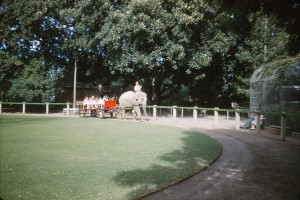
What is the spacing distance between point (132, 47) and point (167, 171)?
20.0 meters

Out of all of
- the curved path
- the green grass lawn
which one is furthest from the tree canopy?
the green grass lawn

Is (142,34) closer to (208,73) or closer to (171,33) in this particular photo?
(171,33)

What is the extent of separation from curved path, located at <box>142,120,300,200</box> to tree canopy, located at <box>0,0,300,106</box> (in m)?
12.7

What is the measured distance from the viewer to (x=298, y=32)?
6668mm

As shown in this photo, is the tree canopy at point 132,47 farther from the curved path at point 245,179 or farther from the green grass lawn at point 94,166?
the green grass lawn at point 94,166

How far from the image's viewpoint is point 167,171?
6.95 metres

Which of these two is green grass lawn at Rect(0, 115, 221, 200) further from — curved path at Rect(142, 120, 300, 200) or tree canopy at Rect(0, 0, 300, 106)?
tree canopy at Rect(0, 0, 300, 106)

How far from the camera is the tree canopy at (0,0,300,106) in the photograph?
80.8ft

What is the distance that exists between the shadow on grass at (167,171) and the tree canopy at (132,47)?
1285 centimetres

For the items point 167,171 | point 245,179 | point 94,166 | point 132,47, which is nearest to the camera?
point 245,179

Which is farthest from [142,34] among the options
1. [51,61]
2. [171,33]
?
[51,61]

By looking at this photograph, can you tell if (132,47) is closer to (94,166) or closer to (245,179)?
(94,166)

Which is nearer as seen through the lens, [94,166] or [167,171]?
[167,171]

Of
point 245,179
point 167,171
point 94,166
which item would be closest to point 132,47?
point 94,166
